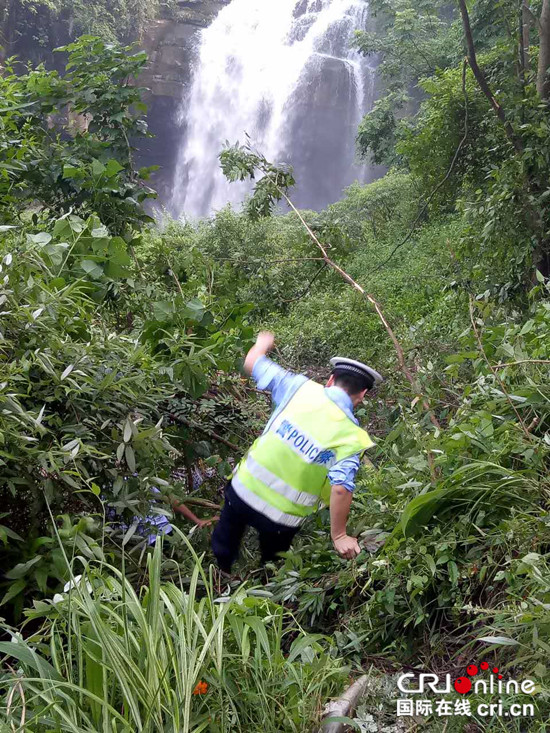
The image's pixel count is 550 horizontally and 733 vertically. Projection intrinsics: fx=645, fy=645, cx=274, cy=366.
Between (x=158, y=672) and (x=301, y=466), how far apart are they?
128cm

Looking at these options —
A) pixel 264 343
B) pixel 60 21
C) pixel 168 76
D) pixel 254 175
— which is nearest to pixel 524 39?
pixel 254 175

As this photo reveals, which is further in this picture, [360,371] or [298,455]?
[360,371]

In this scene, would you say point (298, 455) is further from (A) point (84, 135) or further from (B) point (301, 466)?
(A) point (84, 135)

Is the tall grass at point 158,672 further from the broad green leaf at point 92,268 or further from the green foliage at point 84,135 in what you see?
the green foliage at point 84,135

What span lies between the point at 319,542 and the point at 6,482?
1.42m

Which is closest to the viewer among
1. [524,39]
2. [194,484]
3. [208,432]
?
[208,432]

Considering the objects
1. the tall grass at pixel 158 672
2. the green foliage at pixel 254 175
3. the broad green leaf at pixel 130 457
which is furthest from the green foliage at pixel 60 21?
the tall grass at pixel 158 672

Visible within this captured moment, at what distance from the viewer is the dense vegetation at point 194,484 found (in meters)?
1.72

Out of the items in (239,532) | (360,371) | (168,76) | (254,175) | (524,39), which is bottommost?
(239,532)

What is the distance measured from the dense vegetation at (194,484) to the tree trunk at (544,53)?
0.17ft

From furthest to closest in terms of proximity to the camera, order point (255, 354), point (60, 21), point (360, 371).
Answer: point (60, 21), point (255, 354), point (360, 371)

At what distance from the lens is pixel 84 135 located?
514cm

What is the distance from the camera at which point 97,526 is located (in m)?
2.32

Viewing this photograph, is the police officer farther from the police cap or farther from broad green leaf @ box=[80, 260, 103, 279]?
broad green leaf @ box=[80, 260, 103, 279]
